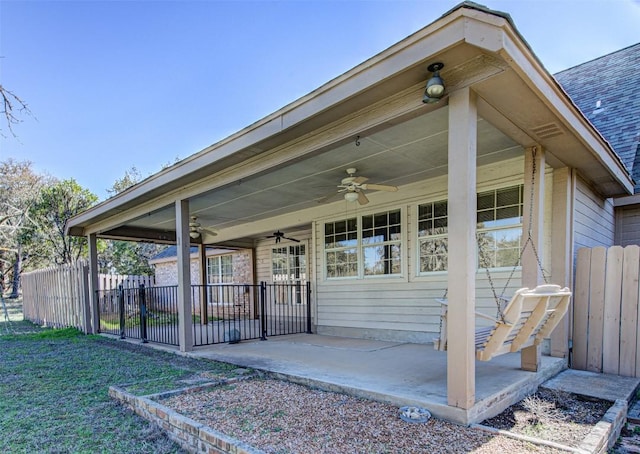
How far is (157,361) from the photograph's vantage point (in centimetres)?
541

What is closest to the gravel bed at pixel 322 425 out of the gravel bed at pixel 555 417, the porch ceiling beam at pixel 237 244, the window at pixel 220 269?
the gravel bed at pixel 555 417

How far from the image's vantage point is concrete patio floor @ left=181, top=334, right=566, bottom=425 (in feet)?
9.86

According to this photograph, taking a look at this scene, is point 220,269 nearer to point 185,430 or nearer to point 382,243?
point 382,243

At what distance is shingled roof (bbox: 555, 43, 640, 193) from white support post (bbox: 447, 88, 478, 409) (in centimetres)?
459

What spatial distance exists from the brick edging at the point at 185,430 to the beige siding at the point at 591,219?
4668 millimetres

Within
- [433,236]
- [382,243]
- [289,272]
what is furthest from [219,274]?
[433,236]

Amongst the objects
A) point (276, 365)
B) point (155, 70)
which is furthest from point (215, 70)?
point (276, 365)

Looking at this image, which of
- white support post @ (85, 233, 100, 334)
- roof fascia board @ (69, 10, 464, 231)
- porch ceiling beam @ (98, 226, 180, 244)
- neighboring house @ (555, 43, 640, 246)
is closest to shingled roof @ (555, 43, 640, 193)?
neighboring house @ (555, 43, 640, 246)

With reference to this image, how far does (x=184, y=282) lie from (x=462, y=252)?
4.49 metres

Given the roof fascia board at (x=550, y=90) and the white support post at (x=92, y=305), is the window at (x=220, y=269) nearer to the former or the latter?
the white support post at (x=92, y=305)

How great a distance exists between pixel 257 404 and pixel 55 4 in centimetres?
620

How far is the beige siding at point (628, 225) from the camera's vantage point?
238 inches

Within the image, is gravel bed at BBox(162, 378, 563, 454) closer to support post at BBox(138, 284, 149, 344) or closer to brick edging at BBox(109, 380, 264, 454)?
brick edging at BBox(109, 380, 264, 454)

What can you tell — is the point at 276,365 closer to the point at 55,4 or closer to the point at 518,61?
the point at 518,61
